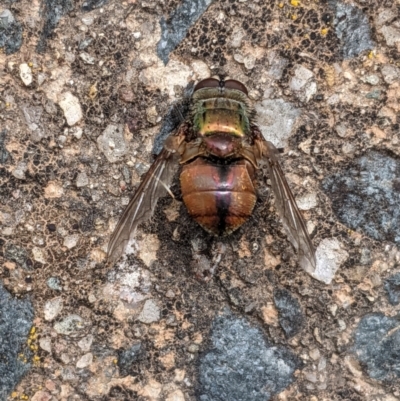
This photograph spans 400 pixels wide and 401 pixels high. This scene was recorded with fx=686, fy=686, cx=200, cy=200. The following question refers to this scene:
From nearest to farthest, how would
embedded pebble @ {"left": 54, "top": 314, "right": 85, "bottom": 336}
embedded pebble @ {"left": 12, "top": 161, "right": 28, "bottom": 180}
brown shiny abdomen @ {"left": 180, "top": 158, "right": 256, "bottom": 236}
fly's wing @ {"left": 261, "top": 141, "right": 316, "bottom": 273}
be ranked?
brown shiny abdomen @ {"left": 180, "top": 158, "right": 256, "bottom": 236}, fly's wing @ {"left": 261, "top": 141, "right": 316, "bottom": 273}, embedded pebble @ {"left": 54, "top": 314, "right": 85, "bottom": 336}, embedded pebble @ {"left": 12, "top": 161, "right": 28, "bottom": 180}

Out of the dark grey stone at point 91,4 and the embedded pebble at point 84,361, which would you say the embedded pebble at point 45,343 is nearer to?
the embedded pebble at point 84,361

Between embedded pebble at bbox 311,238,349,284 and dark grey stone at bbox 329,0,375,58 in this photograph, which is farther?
dark grey stone at bbox 329,0,375,58

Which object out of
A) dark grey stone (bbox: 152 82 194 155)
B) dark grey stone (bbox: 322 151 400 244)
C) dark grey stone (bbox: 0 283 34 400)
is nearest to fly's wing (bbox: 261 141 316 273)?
dark grey stone (bbox: 322 151 400 244)

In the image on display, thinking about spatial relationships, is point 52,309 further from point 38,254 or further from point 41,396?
point 41,396

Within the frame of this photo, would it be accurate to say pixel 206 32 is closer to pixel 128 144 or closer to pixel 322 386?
pixel 128 144

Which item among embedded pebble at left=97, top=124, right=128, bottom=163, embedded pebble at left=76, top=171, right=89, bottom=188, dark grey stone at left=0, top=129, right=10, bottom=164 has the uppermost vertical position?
embedded pebble at left=97, top=124, right=128, bottom=163

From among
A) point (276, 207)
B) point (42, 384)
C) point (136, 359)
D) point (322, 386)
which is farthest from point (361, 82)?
point (42, 384)

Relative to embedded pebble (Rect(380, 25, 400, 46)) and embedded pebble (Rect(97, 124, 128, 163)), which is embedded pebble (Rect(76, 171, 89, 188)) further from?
embedded pebble (Rect(380, 25, 400, 46))
